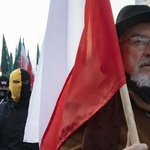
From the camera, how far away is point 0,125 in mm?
3822

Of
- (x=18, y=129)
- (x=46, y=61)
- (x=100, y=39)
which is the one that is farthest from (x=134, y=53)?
(x=18, y=129)

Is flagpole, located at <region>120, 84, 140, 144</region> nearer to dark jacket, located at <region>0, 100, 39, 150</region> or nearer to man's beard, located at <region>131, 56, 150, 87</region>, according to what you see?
man's beard, located at <region>131, 56, 150, 87</region>

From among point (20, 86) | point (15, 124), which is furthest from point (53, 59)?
point (20, 86)

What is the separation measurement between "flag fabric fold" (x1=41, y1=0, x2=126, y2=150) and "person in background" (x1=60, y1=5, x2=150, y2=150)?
2.5 inches

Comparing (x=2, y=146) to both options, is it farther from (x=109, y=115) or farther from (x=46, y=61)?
(x=109, y=115)

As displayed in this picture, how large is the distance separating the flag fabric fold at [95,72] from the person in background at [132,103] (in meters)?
0.06

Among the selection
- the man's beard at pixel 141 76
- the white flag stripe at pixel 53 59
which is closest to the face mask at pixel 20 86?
the white flag stripe at pixel 53 59

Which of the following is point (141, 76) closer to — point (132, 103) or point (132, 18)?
point (132, 103)

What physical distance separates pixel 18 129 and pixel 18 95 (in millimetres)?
502

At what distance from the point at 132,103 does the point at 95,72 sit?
31 centimetres

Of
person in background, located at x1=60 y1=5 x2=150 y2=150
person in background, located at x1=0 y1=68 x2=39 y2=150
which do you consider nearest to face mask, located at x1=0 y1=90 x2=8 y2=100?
person in background, located at x1=0 y1=68 x2=39 y2=150

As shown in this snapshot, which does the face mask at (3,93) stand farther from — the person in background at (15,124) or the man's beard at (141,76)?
the man's beard at (141,76)

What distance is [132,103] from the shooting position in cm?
199

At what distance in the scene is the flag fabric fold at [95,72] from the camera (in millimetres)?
1821
